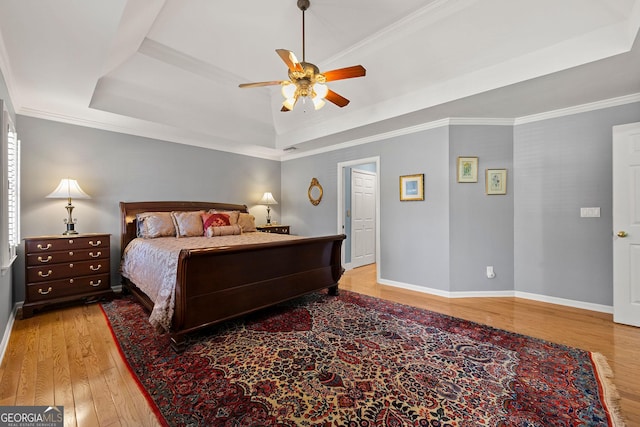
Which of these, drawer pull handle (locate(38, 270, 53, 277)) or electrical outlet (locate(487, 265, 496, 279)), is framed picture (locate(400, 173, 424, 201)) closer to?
electrical outlet (locate(487, 265, 496, 279))

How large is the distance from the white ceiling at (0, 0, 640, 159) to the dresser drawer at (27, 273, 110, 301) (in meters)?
2.09

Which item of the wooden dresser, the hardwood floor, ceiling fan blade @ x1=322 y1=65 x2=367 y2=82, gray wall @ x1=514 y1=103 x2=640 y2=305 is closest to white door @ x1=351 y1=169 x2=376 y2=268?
the hardwood floor

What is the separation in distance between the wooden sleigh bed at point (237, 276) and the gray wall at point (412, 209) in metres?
1.06

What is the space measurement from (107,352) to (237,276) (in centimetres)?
116

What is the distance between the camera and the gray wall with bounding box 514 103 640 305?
3107 mm

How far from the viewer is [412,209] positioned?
13.4ft

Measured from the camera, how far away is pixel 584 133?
10.6ft

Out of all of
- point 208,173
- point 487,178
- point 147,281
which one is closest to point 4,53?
point 147,281

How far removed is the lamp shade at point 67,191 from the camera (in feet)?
10.8

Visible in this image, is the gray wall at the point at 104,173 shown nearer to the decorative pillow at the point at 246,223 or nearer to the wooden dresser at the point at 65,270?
the wooden dresser at the point at 65,270

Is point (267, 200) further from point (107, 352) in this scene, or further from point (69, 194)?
point (107, 352)

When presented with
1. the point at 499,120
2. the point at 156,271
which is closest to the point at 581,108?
the point at 499,120

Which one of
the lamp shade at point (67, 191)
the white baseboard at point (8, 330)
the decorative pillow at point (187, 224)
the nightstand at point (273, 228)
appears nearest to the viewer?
the white baseboard at point (8, 330)

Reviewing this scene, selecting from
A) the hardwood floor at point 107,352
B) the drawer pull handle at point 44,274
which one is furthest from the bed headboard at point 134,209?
the hardwood floor at point 107,352
